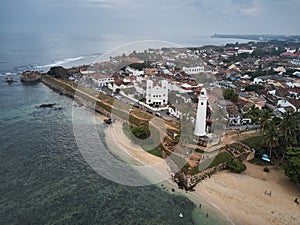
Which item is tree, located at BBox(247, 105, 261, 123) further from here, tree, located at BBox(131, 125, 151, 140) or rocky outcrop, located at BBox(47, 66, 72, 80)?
rocky outcrop, located at BBox(47, 66, 72, 80)

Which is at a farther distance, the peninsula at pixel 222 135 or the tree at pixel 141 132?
the tree at pixel 141 132

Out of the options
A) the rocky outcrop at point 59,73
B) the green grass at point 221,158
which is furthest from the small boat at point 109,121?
the rocky outcrop at point 59,73

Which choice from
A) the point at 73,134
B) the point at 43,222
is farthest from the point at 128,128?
the point at 43,222

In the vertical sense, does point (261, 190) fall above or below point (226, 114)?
below

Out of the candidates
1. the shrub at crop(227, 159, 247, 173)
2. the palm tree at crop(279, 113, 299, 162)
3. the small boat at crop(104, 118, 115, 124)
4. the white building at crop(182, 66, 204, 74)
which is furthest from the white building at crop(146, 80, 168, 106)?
the white building at crop(182, 66, 204, 74)

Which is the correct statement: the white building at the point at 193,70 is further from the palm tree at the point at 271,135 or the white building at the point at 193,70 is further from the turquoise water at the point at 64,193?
the palm tree at the point at 271,135

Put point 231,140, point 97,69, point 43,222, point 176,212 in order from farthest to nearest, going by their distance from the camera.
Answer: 1. point 97,69
2. point 231,140
3. point 176,212
4. point 43,222

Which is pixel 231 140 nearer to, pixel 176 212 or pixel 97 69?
pixel 176 212
